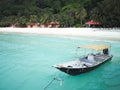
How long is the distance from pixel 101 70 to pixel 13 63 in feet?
30.8

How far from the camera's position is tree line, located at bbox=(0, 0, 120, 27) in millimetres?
52062

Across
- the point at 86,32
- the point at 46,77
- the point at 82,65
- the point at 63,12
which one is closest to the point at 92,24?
the point at 86,32

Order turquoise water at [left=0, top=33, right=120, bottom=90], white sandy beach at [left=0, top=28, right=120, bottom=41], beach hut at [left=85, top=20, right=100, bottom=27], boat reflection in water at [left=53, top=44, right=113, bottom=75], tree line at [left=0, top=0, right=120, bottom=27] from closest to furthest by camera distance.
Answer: turquoise water at [left=0, top=33, right=120, bottom=90]
boat reflection in water at [left=53, top=44, right=113, bottom=75]
white sandy beach at [left=0, top=28, right=120, bottom=41]
tree line at [left=0, top=0, right=120, bottom=27]
beach hut at [left=85, top=20, right=100, bottom=27]

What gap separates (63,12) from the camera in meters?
73.5

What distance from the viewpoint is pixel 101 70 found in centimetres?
2052

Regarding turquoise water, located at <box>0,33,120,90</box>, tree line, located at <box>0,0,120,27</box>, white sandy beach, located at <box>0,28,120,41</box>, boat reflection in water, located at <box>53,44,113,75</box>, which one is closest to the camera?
turquoise water, located at <box>0,33,120,90</box>

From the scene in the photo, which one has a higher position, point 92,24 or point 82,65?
point 92,24

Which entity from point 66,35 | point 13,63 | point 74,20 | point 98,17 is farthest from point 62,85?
point 74,20

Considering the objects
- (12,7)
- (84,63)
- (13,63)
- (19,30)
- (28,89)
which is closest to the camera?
(28,89)

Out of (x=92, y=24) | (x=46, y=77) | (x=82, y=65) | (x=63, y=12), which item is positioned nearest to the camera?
(x=46, y=77)

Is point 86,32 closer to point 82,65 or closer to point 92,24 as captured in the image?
point 92,24

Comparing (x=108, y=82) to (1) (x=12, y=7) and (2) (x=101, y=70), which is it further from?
(1) (x=12, y=7)

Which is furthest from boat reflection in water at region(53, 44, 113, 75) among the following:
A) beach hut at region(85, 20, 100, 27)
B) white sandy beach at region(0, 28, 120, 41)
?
beach hut at region(85, 20, 100, 27)

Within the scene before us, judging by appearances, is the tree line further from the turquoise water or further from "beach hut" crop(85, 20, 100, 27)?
the turquoise water
